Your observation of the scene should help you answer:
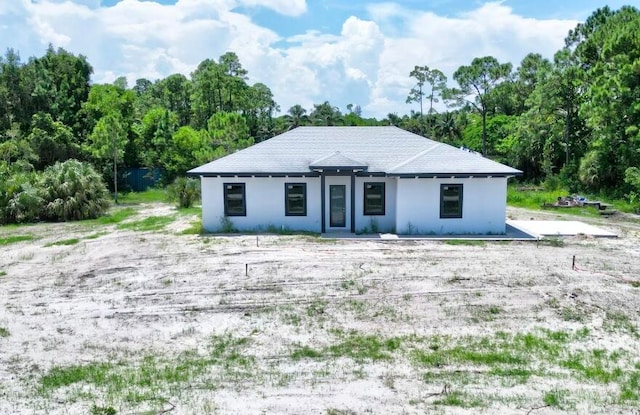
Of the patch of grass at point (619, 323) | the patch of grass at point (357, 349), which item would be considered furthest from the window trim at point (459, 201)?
the patch of grass at point (357, 349)

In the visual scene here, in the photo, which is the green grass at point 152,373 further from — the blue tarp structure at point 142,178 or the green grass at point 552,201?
the blue tarp structure at point 142,178

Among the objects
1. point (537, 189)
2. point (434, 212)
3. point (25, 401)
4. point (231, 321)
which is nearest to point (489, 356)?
point (231, 321)

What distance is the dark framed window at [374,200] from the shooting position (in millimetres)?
17156

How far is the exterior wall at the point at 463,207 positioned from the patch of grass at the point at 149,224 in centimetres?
893

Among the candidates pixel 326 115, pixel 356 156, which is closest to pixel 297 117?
pixel 326 115

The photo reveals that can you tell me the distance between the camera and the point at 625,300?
9.80 m

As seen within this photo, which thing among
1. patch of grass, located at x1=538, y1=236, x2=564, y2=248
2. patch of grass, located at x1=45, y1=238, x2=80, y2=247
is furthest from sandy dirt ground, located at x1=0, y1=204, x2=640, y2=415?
patch of grass, located at x1=45, y1=238, x2=80, y2=247

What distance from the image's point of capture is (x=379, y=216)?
56.4ft

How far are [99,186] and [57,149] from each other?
11.3 meters

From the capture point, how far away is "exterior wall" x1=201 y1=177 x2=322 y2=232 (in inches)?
670

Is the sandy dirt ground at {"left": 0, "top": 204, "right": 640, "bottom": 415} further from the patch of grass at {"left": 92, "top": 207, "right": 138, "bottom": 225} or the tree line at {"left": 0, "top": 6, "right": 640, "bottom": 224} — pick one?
the tree line at {"left": 0, "top": 6, "right": 640, "bottom": 224}

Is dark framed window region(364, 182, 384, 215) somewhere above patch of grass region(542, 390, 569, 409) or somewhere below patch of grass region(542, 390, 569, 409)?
above

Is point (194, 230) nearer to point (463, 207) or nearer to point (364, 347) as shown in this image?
point (463, 207)

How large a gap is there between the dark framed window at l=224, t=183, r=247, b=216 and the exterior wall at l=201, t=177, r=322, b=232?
4.3 inches
